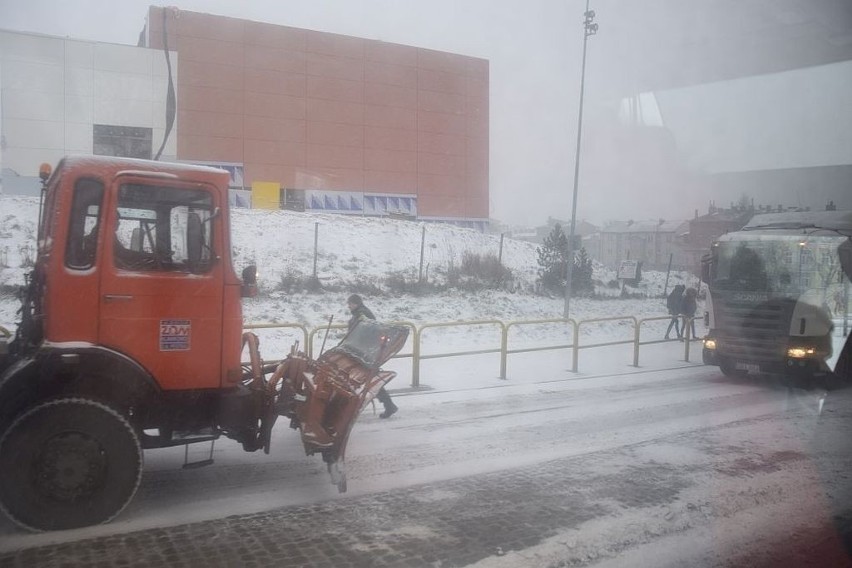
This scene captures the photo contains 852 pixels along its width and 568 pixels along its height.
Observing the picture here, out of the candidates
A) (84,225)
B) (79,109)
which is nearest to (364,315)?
(84,225)

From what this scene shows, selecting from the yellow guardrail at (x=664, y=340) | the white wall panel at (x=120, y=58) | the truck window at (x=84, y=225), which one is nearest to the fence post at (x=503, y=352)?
the yellow guardrail at (x=664, y=340)

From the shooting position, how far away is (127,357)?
449 cm

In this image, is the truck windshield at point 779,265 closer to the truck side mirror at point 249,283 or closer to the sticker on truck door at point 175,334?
the truck side mirror at point 249,283

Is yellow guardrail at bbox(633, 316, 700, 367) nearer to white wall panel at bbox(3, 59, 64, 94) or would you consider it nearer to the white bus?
the white bus

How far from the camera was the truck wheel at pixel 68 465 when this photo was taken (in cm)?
409

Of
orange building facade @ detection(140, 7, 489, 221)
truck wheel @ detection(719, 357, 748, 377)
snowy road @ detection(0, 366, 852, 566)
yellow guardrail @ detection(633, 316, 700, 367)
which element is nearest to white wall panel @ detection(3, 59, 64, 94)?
snowy road @ detection(0, 366, 852, 566)

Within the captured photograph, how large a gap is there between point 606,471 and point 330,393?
2.82m

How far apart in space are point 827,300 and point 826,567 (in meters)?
7.53

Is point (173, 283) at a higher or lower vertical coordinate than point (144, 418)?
higher

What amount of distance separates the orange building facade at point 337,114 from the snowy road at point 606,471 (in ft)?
48.2

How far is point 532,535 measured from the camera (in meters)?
4.34

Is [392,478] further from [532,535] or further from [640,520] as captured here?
[640,520]

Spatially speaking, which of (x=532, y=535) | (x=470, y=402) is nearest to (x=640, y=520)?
(x=532, y=535)

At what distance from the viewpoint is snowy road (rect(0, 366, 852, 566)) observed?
14.1 feet
